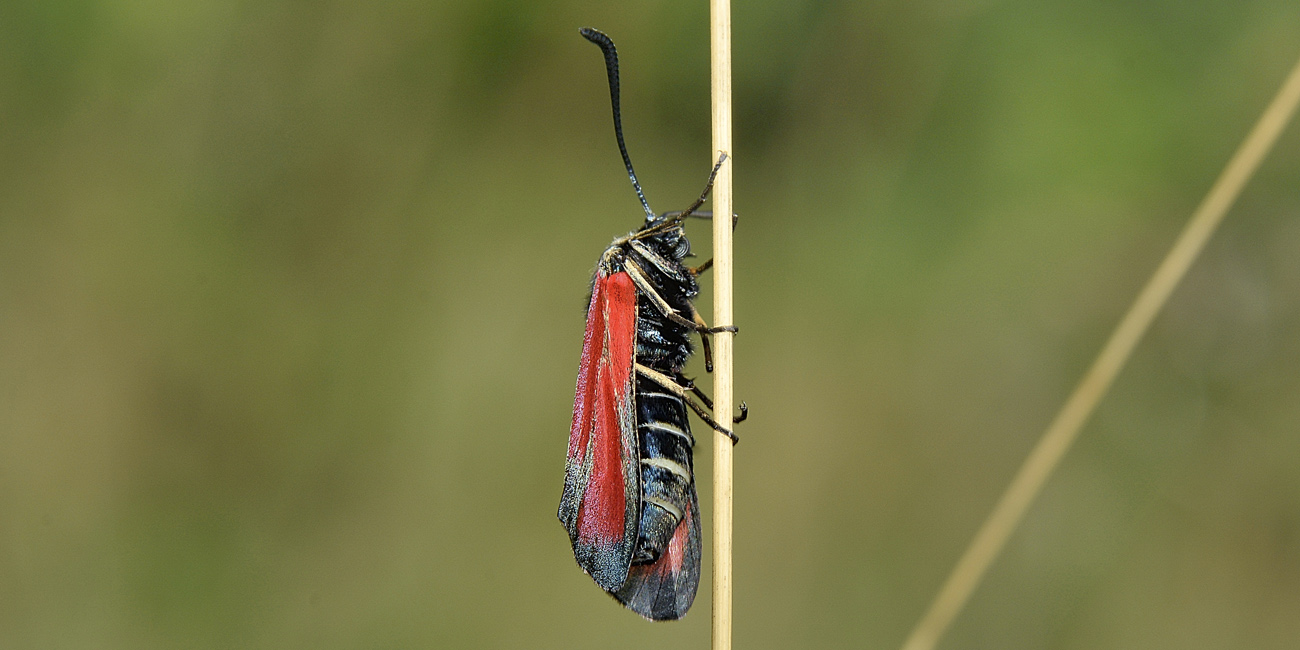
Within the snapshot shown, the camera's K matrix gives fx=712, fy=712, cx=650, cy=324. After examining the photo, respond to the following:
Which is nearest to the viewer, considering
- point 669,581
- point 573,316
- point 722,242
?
point 722,242

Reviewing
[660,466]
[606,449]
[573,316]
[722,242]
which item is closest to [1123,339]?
[722,242]

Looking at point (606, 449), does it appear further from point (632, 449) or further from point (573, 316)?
point (573, 316)

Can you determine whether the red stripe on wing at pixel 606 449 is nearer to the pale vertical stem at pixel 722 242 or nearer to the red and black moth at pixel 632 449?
the red and black moth at pixel 632 449

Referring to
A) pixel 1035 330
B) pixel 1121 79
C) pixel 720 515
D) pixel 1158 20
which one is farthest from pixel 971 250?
pixel 720 515

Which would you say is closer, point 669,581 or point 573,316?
point 669,581

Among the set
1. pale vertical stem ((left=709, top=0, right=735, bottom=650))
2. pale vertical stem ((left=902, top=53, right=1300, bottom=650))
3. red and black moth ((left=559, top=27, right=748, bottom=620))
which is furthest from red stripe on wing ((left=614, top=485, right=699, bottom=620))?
pale vertical stem ((left=902, top=53, right=1300, bottom=650))

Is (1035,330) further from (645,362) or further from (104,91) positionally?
(104,91)

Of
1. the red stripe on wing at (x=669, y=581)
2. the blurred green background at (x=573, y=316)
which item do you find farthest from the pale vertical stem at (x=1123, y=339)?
the blurred green background at (x=573, y=316)

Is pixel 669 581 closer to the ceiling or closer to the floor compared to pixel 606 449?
closer to the floor
